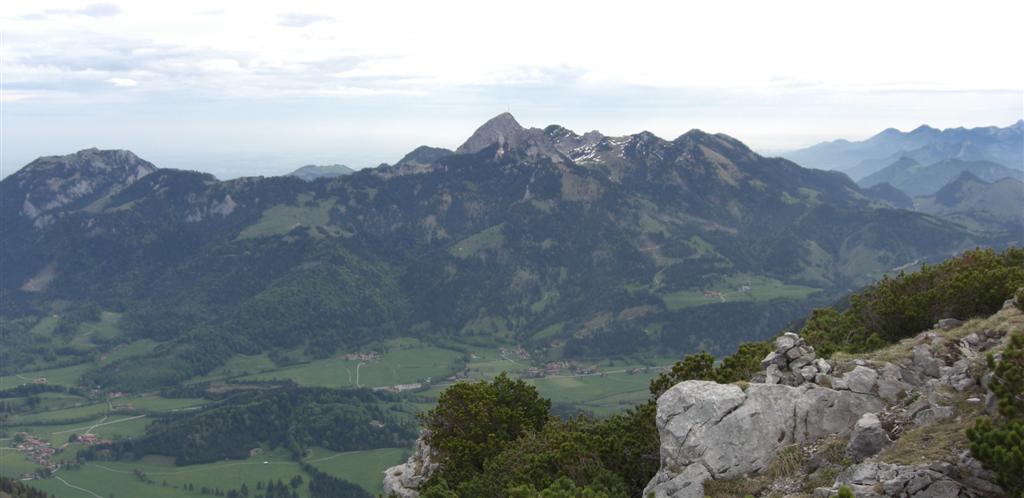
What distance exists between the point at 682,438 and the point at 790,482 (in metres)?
4.80

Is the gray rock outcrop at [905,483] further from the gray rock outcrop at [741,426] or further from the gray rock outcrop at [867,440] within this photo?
the gray rock outcrop at [741,426]

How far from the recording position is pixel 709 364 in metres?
40.2

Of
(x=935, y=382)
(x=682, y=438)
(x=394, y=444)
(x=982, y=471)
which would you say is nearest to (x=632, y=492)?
(x=682, y=438)

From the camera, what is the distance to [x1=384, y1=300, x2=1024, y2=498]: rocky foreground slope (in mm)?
23859

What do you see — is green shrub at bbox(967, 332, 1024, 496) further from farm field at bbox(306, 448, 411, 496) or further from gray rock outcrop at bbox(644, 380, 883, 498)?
farm field at bbox(306, 448, 411, 496)

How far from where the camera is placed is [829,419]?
2838 centimetres

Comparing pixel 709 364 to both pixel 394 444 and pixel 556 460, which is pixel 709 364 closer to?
pixel 556 460

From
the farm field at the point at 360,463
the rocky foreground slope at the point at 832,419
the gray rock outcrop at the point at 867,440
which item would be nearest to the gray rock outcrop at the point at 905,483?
the rocky foreground slope at the point at 832,419

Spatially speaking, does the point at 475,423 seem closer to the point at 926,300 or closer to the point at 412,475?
the point at 412,475

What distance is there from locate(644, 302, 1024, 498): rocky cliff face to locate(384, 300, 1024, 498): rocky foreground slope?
0.15 ft

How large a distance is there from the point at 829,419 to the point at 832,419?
117 mm

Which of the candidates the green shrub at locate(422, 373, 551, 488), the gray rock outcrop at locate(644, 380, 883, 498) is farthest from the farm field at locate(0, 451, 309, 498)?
the gray rock outcrop at locate(644, 380, 883, 498)

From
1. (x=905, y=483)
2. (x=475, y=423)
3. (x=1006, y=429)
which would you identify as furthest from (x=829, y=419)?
(x=475, y=423)

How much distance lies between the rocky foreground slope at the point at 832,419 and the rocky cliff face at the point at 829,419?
0.15 ft
